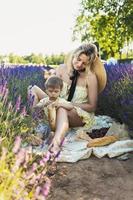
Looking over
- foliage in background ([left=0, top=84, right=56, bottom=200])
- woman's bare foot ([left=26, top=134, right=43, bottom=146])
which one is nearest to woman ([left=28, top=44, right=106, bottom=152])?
woman's bare foot ([left=26, top=134, right=43, bottom=146])

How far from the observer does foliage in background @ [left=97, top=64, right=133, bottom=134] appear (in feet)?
16.5

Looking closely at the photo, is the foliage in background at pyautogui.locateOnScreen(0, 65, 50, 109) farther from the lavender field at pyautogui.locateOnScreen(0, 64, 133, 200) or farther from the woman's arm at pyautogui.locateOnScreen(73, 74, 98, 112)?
the woman's arm at pyautogui.locateOnScreen(73, 74, 98, 112)

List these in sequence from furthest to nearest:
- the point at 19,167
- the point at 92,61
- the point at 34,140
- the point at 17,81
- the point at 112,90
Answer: the point at 112,90 < the point at 17,81 < the point at 92,61 < the point at 34,140 < the point at 19,167

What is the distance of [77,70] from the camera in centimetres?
536

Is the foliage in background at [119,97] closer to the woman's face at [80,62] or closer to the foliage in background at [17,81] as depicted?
the woman's face at [80,62]

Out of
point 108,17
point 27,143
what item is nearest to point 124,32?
point 108,17

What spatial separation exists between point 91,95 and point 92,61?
0.37 meters

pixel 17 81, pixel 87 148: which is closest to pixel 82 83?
pixel 17 81

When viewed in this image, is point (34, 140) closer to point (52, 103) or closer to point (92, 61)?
point (52, 103)

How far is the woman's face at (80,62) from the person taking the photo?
5.17 meters

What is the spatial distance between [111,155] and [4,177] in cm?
200

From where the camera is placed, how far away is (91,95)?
5230 millimetres

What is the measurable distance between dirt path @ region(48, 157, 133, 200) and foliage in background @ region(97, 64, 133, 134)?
817 millimetres

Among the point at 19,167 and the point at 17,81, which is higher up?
the point at 17,81
